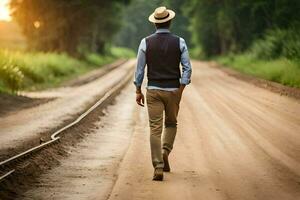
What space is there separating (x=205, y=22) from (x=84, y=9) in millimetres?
22723

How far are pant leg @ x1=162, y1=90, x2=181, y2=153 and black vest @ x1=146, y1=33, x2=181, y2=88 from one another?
15 cm

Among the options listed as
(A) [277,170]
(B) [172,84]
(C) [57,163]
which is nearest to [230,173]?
(A) [277,170]

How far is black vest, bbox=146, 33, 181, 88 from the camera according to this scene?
8.62 m

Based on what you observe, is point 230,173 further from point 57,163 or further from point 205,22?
point 205,22

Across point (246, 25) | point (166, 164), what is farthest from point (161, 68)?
point (246, 25)

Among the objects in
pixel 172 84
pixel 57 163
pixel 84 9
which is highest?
pixel 84 9

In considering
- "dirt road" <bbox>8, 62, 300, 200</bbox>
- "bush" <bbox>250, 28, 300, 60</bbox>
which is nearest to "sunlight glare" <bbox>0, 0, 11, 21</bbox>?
"bush" <bbox>250, 28, 300, 60</bbox>

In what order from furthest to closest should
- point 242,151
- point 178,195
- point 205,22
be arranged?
point 205,22 < point 242,151 < point 178,195

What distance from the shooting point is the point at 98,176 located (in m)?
8.77

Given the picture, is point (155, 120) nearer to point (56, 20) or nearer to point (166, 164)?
point (166, 164)

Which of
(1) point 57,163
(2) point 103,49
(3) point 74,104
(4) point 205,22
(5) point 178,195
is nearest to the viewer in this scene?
(5) point 178,195

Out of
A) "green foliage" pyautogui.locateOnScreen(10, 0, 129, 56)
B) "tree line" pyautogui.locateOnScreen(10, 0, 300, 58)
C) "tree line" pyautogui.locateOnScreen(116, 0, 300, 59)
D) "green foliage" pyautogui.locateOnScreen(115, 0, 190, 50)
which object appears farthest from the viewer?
"green foliage" pyautogui.locateOnScreen(115, 0, 190, 50)

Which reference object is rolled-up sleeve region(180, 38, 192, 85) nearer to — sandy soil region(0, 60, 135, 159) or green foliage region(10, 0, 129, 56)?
sandy soil region(0, 60, 135, 159)

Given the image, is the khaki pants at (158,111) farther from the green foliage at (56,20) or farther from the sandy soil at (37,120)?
the green foliage at (56,20)
